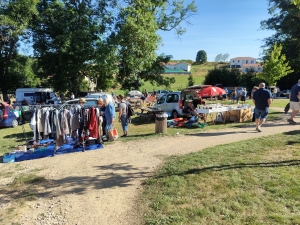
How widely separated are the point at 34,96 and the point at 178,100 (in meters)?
16.5

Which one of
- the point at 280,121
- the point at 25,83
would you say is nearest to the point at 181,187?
the point at 280,121

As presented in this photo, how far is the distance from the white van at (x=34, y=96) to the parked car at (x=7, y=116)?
931cm

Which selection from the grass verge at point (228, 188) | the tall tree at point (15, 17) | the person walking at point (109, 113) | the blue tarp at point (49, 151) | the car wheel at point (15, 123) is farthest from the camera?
the tall tree at point (15, 17)

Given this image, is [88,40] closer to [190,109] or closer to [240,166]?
[190,109]

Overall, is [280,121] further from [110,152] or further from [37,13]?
[37,13]

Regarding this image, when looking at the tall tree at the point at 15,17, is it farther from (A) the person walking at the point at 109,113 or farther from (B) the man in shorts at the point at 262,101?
(B) the man in shorts at the point at 262,101

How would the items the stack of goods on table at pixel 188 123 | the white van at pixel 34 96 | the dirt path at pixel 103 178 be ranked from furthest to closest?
the white van at pixel 34 96
the stack of goods on table at pixel 188 123
the dirt path at pixel 103 178

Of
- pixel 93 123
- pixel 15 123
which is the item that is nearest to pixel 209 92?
pixel 93 123

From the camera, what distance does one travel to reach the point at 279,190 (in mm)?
4590

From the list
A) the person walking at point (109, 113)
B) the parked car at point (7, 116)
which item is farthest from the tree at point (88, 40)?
the person walking at point (109, 113)

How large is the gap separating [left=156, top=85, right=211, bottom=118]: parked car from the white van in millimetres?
13254

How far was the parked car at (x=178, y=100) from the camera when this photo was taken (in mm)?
13750

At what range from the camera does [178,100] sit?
45.8 feet

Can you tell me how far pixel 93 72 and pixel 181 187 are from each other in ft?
77.0
